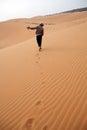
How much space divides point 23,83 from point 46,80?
0.71 m

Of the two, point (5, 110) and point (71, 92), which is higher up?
point (71, 92)

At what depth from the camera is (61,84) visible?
5.42 m

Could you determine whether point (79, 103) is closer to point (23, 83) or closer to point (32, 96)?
point (32, 96)

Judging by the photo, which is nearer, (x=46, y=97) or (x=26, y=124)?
(x=26, y=124)

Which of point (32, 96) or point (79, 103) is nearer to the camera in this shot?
point (79, 103)

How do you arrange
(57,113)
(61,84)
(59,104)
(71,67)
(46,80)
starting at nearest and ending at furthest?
(57,113) < (59,104) < (61,84) < (46,80) < (71,67)

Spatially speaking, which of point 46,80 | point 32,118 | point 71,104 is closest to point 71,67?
point 46,80

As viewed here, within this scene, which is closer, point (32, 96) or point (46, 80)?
point (32, 96)

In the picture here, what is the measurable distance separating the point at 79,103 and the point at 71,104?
167mm

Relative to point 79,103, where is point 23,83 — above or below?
below

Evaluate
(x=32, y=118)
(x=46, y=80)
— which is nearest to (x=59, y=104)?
(x=32, y=118)

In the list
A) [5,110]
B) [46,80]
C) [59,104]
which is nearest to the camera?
[59,104]

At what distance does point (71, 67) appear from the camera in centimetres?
671

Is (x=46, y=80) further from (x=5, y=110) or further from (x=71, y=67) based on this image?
(x=5, y=110)
